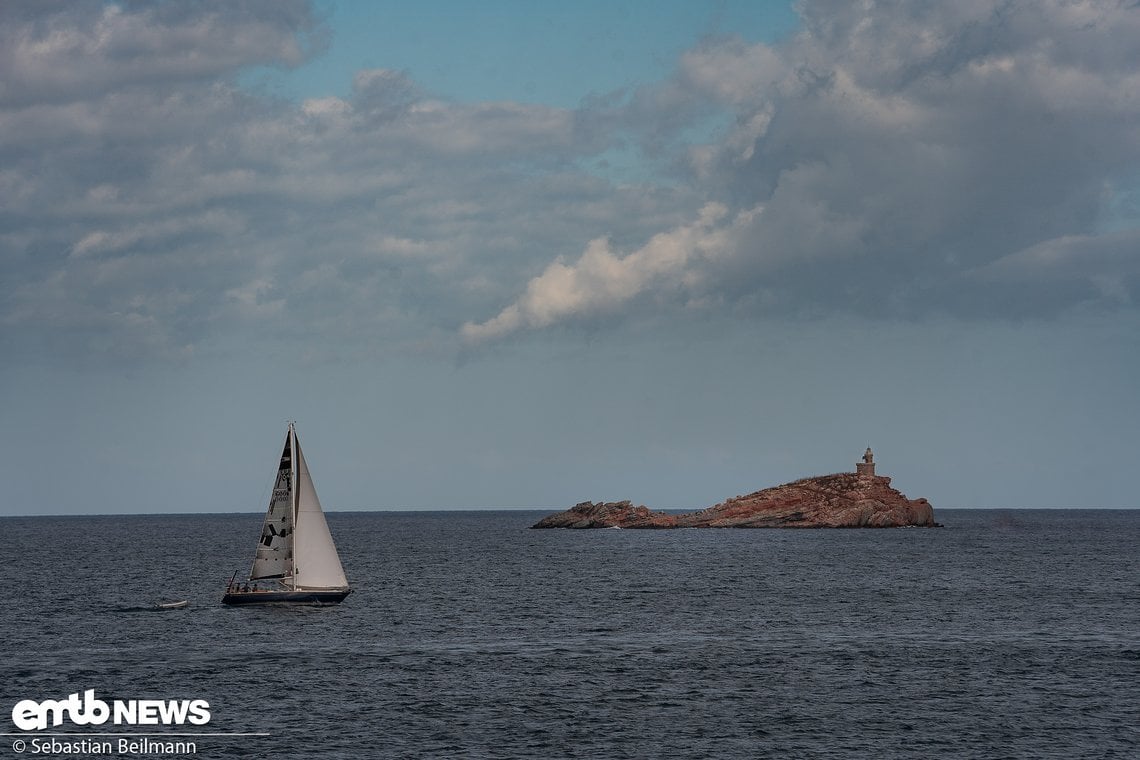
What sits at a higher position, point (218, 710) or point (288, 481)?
point (288, 481)

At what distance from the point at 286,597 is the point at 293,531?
4.73 metres

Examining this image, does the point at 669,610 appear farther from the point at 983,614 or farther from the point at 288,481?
the point at 288,481

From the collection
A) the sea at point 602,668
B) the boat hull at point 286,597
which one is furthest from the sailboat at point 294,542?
the sea at point 602,668

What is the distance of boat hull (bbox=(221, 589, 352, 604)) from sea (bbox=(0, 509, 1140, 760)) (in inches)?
44.3

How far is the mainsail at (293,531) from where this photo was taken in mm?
87375

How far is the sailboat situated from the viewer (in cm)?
8738

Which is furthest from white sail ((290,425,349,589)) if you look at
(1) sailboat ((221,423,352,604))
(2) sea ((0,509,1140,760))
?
(2) sea ((0,509,1140,760))

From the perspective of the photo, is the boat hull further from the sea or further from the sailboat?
the sea

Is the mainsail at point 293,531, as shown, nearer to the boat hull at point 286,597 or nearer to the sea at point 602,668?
the boat hull at point 286,597

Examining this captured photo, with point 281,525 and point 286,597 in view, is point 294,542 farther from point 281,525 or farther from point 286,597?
point 286,597

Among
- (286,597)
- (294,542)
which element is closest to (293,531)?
(294,542)

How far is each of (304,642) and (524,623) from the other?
55.0 ft

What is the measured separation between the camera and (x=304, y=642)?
243 ft

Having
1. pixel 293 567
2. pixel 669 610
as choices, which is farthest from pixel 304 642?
pixel 669 610
